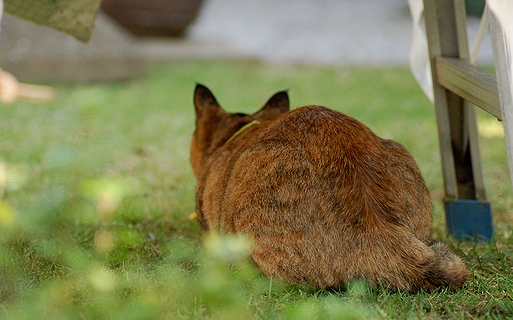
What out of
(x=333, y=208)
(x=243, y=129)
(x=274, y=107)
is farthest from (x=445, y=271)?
(x=274, y=107)

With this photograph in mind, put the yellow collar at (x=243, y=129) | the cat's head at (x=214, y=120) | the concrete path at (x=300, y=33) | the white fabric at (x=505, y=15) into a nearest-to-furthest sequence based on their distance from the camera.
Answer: the white fabric at (x=505, y=15), the yellow collar at (x=243, y=129), the cat's head at (x=214, y=120), the concrete path at (x=300, y=33)

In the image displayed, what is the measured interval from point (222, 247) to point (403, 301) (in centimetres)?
68

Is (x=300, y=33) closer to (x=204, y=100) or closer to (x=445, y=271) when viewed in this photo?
(x=204, y=100)

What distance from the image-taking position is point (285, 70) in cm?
995

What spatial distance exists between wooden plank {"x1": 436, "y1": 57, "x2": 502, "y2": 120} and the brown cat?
1.26 ft

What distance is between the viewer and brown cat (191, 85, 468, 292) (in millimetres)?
2176

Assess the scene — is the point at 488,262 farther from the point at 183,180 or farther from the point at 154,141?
the point at 154,141

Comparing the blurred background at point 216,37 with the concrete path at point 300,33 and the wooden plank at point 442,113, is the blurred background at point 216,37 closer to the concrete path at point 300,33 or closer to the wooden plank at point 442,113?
the concrete path at point 300,33

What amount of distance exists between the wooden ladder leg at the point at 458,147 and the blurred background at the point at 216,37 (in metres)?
0.42

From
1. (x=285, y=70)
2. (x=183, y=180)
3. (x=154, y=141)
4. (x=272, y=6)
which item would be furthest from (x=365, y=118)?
(x=272, y=6)

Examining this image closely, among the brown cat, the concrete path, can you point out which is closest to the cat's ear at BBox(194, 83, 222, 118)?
the brown cat

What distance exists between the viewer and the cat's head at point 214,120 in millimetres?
3242

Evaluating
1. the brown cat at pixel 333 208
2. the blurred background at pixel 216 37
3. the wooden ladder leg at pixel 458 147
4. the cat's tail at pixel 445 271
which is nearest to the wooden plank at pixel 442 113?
the wooden ladder leg at pixel 458 147

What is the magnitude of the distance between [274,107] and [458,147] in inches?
39.5
